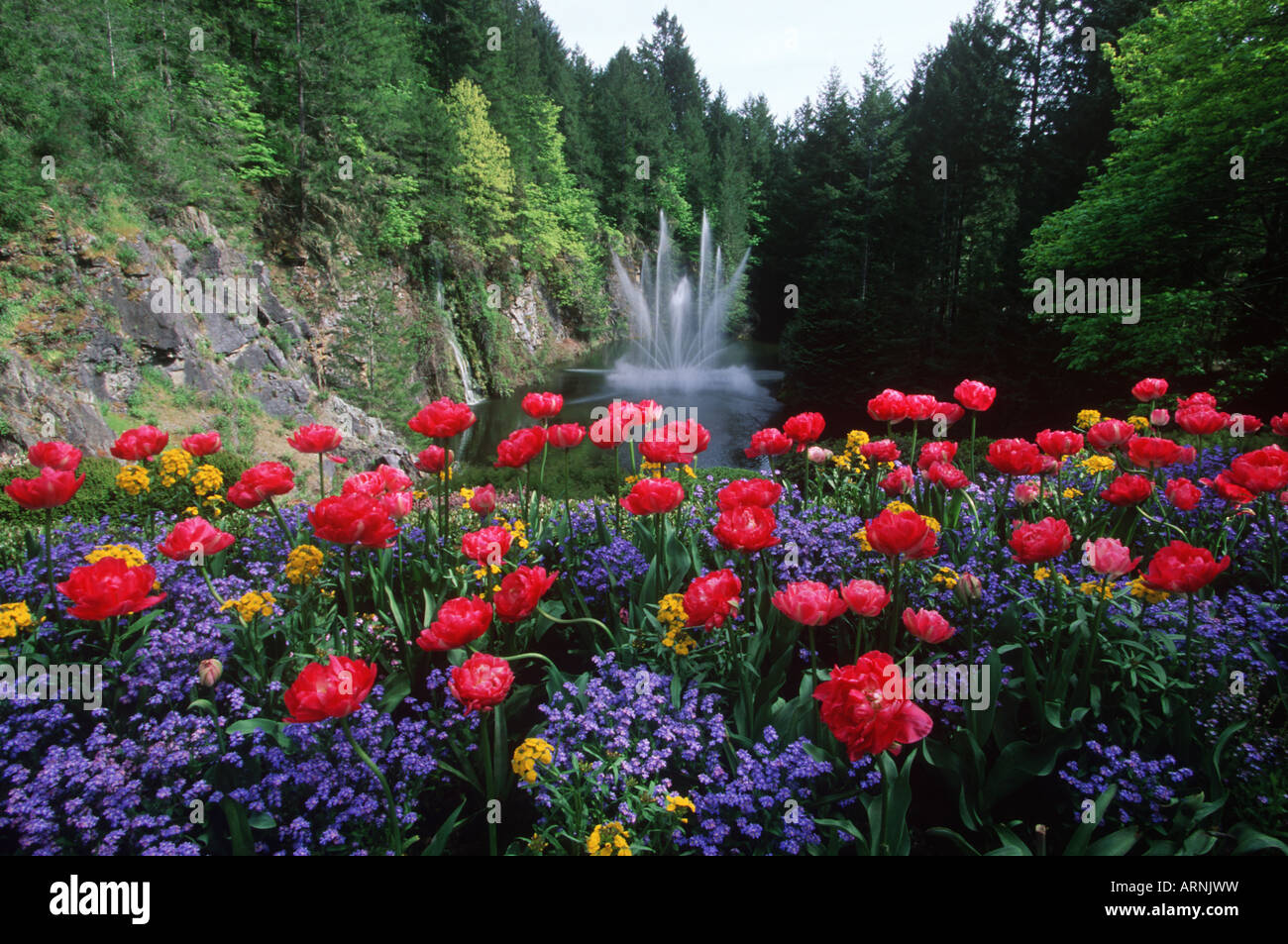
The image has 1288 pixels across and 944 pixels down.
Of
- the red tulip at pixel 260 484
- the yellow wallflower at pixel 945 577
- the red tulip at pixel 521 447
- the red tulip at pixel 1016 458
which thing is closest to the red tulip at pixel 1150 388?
the red tulip at pixel 1016 458

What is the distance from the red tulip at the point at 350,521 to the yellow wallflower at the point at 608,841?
106cm

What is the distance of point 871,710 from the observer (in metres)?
1.48

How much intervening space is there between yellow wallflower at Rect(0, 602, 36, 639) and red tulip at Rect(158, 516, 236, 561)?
0.44 m

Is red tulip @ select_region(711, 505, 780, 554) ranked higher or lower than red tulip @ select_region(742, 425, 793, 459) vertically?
lower

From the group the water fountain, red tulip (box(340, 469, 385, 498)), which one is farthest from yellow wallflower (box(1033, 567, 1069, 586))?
the water fountain

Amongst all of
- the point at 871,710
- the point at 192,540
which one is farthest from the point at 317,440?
the point at 871,710

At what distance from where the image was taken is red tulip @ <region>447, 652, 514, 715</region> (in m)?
1.63

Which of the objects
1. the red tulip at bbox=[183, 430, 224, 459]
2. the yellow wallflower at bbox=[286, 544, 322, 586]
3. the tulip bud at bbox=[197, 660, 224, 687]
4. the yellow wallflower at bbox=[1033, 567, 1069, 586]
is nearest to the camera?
the tulip bud at bbox=[197, 660, 224, 687]

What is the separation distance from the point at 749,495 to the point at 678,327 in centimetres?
3415

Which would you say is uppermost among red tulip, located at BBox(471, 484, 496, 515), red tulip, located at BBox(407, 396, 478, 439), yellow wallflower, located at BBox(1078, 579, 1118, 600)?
red tulip, located at BBox(407, 396, 478, 439)

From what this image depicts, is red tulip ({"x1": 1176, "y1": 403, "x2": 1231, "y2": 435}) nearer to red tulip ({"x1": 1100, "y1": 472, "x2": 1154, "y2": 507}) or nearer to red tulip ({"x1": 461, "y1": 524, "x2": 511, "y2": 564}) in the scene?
red tulip ({"x1": 1100, "y1": 472, "x2": 1154, "y2": 507})

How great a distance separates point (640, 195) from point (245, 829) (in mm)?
43516
